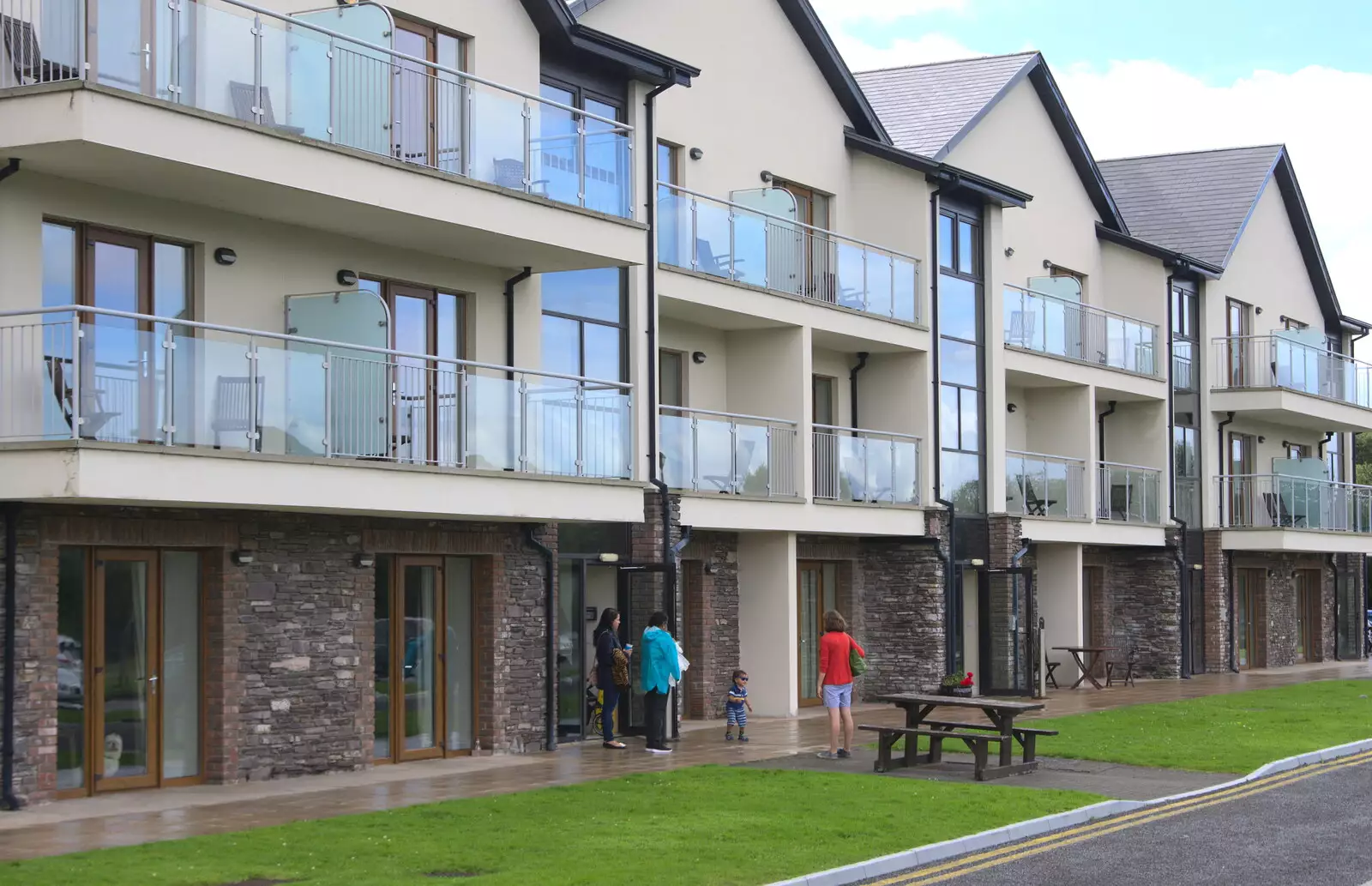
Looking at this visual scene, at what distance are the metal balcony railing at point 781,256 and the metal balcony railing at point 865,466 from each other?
6.15 feet

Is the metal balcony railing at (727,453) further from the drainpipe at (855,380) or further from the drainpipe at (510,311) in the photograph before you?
the drainpipe at (855,380)

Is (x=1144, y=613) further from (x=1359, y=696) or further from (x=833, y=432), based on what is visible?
(x=833, y=432)

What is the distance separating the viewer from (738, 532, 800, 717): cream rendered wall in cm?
2394

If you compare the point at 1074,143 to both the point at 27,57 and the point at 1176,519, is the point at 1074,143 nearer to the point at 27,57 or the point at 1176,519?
the point at 1176,519

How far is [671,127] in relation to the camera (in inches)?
913

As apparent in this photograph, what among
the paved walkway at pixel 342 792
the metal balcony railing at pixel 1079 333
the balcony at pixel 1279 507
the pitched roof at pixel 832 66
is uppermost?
the pitched roof at pixel 832 66

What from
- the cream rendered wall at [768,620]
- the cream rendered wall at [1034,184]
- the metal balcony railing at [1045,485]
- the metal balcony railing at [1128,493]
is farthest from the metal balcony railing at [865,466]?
the metal balcony railing at [1128,493]

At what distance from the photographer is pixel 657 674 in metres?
19.0

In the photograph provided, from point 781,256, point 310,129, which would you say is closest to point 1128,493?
point 781,256

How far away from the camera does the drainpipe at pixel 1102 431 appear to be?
115ft

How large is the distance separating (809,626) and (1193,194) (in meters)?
19.6

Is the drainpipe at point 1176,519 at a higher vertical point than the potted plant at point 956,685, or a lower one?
higher

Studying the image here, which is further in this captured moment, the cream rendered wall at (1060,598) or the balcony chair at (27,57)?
the cream rendered wall at (1060,598)

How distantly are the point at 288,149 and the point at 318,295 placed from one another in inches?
78.4
